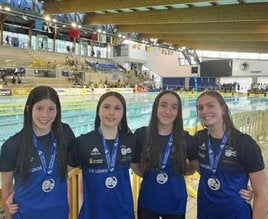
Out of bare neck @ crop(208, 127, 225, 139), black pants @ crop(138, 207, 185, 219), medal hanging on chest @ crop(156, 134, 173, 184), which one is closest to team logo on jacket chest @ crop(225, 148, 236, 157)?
bare neck @ crop(208, 127, 225, 139)

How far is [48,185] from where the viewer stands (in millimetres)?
2104

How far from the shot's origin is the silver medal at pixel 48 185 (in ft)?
6.87

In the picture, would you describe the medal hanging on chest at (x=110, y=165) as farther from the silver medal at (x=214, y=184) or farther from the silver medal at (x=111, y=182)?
the silver medal at (x=214, y=184)

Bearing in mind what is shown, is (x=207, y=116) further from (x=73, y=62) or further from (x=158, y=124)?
(x=73, y=62)

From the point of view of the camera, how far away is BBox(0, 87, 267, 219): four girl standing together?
2082mm

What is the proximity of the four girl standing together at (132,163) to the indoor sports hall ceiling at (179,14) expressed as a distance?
831 cm

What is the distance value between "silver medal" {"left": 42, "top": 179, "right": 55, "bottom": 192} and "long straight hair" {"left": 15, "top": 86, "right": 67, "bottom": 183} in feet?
0.27

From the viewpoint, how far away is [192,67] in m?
45.5

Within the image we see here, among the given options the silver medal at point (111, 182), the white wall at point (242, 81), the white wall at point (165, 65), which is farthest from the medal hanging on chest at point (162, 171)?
the white wall at point (165, 65)

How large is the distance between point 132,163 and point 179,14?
11.1m

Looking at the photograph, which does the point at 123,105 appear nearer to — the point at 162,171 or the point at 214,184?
the point at 162,171

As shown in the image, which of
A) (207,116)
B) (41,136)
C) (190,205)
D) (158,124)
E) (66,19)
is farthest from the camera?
(66,19)

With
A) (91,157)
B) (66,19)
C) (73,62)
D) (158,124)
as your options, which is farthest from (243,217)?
(73,62)

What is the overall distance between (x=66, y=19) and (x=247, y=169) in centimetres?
1748
